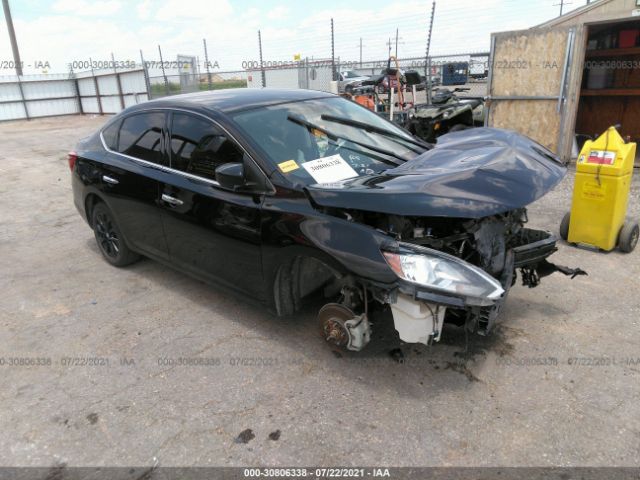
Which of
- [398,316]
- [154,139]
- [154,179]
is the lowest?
[398,316]

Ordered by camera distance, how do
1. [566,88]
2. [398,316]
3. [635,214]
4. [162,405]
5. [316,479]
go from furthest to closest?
[566,88], [635,214], [162,405], [398,316], [316,479]

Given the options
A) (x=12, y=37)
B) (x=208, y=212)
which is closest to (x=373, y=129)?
(x=208, y=212)

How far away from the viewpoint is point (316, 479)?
89.0 inches

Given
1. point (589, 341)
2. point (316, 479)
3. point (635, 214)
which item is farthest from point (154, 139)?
point (635, 214)

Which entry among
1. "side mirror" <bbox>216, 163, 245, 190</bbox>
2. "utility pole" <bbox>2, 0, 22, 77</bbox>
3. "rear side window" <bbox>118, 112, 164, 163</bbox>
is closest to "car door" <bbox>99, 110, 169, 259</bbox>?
"rear side window" <bbox>118, 112, 164, 163</bbox>

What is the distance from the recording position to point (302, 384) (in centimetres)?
292

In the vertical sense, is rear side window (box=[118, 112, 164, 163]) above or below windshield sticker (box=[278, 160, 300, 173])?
above

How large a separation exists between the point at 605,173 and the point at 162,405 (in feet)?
14.0

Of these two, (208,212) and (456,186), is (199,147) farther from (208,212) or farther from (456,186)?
(456,186)

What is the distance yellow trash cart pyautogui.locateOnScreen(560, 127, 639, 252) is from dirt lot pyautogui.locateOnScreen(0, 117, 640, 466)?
29 centimetres

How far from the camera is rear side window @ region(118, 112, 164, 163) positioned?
3.88m

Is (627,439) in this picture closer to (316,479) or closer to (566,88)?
(316,479)

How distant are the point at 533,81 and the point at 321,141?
6.29m

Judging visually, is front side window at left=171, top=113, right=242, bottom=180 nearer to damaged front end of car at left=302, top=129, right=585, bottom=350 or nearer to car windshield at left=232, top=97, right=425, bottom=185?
car windshield at left=232, top=97, right=425, bottom=185
